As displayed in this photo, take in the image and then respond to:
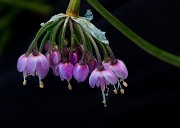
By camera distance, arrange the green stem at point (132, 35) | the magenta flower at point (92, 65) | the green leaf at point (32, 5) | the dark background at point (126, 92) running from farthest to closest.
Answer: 1. the green leaf at point (32, 5)
2. the dark background at point (126, 92)
3. the magenta flower at point (92, 65)
4. the green stem at point (132, 35)

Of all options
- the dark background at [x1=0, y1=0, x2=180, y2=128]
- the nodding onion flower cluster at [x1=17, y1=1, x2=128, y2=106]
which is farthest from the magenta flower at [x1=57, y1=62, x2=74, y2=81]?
the dark background at [x1=0, y1=0, x2=180, y2=128]

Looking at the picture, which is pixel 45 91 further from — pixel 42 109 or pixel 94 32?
pixel 94 32

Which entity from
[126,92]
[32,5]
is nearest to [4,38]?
[32,5]

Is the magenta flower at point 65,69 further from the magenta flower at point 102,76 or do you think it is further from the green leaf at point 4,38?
the green leaf at point 4,38

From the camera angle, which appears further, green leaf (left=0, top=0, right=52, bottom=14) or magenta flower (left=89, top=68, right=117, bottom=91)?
green leaf (left=0, top=0, right=52, bottom=14)

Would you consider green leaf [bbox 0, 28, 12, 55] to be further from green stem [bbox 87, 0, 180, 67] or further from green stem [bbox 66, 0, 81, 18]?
green stem [bbox 87, 0, 180, 67]

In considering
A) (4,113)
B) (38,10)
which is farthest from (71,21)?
(38,10)

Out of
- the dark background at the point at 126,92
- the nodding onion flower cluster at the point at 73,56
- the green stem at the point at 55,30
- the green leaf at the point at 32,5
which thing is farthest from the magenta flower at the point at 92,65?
the green leaf at the point at 32,5

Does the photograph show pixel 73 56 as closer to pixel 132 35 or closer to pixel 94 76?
pixel 94 76
